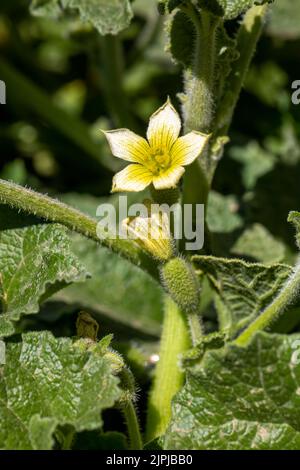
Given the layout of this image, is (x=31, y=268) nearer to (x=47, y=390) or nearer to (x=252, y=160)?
(x=47, y=390)

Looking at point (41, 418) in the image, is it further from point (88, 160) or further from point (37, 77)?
point (37, 77)


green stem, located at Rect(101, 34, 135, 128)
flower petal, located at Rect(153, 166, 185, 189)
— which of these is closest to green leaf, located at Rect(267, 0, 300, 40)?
green stem, located at Rect(101, 34, 135, 128)

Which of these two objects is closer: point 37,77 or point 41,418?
point 41,418

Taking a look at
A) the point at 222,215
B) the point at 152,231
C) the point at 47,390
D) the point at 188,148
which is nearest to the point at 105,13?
the point at 188,148

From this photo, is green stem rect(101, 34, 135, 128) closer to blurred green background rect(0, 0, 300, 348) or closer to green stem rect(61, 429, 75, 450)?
blurred green background rect(0, 0, 300, 348)

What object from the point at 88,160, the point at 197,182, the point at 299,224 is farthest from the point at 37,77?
the point at 299,224

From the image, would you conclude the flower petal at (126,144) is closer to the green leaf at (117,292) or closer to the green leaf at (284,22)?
the green leaf at (117,292)

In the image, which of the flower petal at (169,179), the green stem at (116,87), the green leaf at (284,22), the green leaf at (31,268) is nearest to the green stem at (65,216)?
the green leaf at (31,268)
